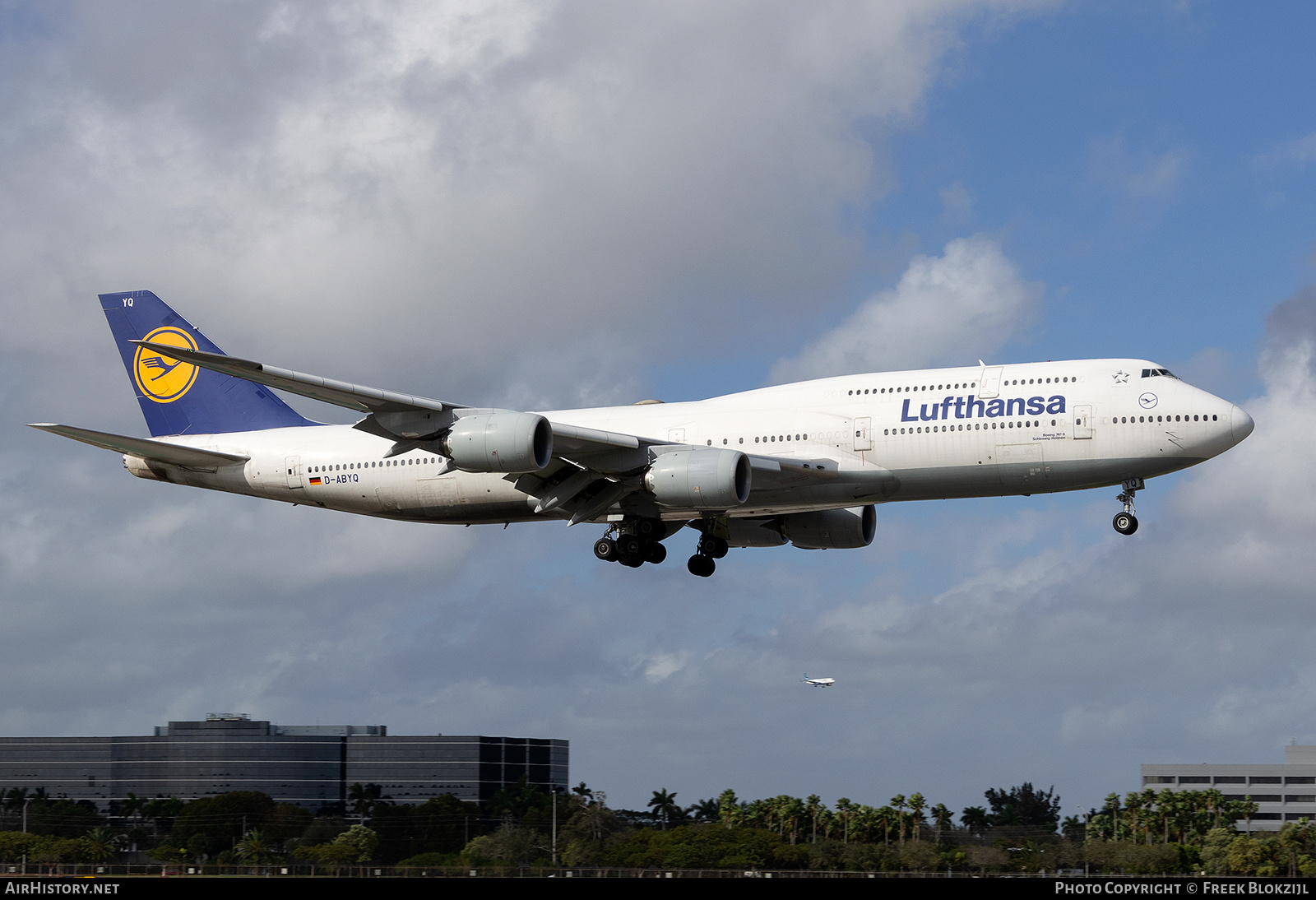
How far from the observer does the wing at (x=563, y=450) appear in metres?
37.3

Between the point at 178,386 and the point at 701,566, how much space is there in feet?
65.1

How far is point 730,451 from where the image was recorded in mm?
38781

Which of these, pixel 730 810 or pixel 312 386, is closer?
pixel 312 386

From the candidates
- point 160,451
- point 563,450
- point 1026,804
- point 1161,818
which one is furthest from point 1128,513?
point 1026,804

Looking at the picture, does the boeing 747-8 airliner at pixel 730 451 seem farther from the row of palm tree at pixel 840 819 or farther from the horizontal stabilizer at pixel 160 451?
the row of palm tree at pixel 840 819

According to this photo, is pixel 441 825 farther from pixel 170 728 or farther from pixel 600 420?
pixel 600 420

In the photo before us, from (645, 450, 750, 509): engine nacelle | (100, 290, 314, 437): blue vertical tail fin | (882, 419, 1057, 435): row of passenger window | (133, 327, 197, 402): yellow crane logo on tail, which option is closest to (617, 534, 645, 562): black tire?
(645, 450, 750, 509): engine nacelle

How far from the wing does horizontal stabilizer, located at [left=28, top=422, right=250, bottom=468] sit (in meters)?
4.62

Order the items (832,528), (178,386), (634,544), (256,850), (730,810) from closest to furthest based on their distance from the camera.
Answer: (634,544) < (832,528) < (178,386) < (256,850) < (730,810)

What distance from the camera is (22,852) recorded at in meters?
75.0

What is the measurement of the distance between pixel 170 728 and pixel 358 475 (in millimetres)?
83743

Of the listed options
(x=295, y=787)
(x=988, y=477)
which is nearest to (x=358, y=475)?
(x=988, y=477)

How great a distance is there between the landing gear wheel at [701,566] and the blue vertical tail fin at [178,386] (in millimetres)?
14400

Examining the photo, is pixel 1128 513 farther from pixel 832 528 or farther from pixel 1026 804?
pixel 1026 804
